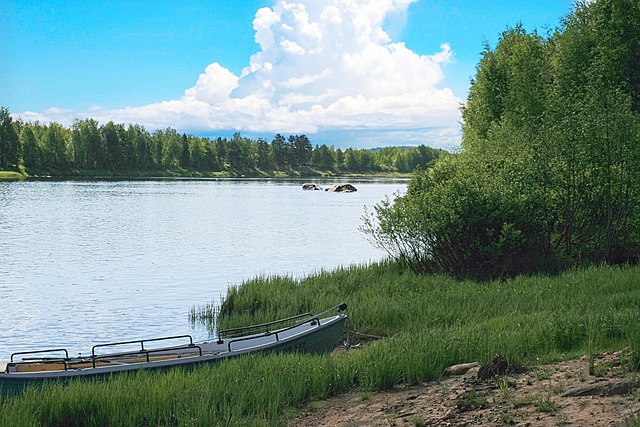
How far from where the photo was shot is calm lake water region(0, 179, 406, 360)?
2439cm

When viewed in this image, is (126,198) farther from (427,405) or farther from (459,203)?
(427,405)

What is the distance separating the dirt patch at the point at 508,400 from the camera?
897cm

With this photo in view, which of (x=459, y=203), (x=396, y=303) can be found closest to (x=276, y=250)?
(x=459, y=203)

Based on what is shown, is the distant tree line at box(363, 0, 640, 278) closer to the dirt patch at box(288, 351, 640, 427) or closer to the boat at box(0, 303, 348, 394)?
the boat at box(0, 303, 348, 394)

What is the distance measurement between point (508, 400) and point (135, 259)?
32891mm

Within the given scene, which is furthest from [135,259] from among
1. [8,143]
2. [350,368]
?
[8,143]

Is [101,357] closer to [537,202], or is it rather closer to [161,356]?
[161,356]

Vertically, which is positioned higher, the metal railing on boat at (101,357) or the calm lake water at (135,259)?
the metal railing on boat at (101,357)

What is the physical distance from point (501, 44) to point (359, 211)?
32754 mm

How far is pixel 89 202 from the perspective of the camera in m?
84.1

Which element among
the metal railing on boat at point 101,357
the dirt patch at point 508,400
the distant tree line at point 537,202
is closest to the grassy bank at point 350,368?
the dirt patch at point 508,400

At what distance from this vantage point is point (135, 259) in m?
40.1

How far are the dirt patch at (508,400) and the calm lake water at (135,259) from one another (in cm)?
1269

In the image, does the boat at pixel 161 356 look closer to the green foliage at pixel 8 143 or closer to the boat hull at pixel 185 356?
the boat hull at pixel 185 356
